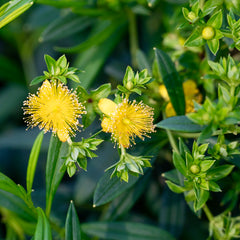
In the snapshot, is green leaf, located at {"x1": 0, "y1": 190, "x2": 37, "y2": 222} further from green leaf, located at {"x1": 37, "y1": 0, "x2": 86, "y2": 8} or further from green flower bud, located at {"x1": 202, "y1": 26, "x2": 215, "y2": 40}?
green flower bud, located at {"x1": 202, "y1": 26, "x2": 215, "y2": 40}

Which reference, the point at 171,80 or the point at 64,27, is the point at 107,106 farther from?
the point at 64,27

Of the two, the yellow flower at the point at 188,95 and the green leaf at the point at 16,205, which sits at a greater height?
the yellow flower at the point at 188,95

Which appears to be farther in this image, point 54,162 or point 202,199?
point 54,162

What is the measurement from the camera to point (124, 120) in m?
1.44

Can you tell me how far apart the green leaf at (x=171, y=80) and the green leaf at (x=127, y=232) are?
2.06 ft

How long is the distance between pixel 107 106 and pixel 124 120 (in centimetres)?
9

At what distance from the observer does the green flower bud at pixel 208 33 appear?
140 cm

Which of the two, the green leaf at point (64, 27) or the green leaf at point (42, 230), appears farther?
the green leaf at point (64, 27)

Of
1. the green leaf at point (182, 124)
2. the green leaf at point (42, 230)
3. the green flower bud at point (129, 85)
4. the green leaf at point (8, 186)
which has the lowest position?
the green leaf at point (42, 230)

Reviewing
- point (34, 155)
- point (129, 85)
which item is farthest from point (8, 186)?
point (129, 85)

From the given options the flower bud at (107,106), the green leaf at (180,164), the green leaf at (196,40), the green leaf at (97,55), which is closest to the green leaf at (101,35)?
the green leaf at (97,55)

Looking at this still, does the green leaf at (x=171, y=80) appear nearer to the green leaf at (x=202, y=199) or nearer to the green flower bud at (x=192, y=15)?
the green flower bud at (x=192, y=15)

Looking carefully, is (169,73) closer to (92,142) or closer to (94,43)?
(92,142)

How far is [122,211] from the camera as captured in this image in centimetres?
190
